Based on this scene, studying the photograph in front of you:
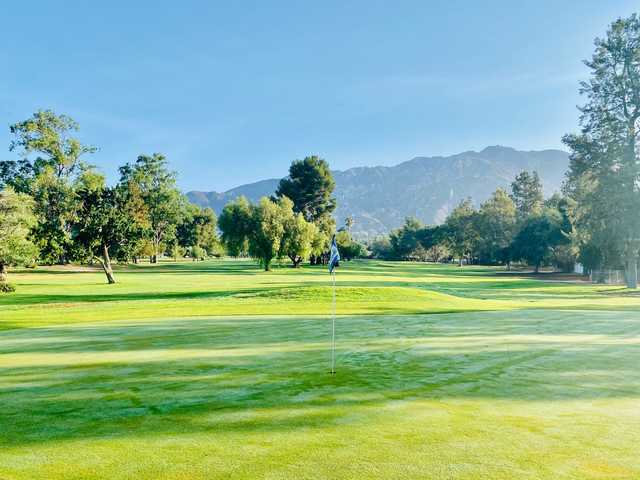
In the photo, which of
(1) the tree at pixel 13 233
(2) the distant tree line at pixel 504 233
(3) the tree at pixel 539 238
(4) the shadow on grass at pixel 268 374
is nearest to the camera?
(4) the shadow on grass at pixel 268 374

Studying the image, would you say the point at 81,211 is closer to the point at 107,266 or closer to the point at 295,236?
the point at 107,266

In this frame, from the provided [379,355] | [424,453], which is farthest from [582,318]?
[424,453]

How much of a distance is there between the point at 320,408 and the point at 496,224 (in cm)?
11840

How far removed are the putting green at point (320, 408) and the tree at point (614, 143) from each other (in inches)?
1632

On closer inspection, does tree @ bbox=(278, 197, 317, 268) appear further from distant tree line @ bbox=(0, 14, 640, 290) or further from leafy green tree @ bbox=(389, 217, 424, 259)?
leafy green tree @ bbox=(389, 217, 424, 259)

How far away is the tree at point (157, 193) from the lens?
109062 mm

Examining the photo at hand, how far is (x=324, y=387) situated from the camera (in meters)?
7.69

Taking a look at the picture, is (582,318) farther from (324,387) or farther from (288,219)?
(288,219)

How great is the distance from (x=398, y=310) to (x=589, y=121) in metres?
40.3

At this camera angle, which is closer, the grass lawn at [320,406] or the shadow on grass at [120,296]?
the grass lawn at [320,406]

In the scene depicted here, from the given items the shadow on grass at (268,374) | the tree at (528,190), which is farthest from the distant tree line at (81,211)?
the tree at (528,190)

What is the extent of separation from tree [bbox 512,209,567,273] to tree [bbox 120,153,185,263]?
236 feet

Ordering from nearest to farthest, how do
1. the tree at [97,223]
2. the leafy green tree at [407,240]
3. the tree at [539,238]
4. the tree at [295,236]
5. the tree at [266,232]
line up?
the tree at [97,223]
the tree at [266,232]
the tree at [295,236]
the tree at [539,238]
the leafy green tree at [407,240]

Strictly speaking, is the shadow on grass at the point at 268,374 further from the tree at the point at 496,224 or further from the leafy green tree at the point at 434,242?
the leafy green tree at the point at 434,242
